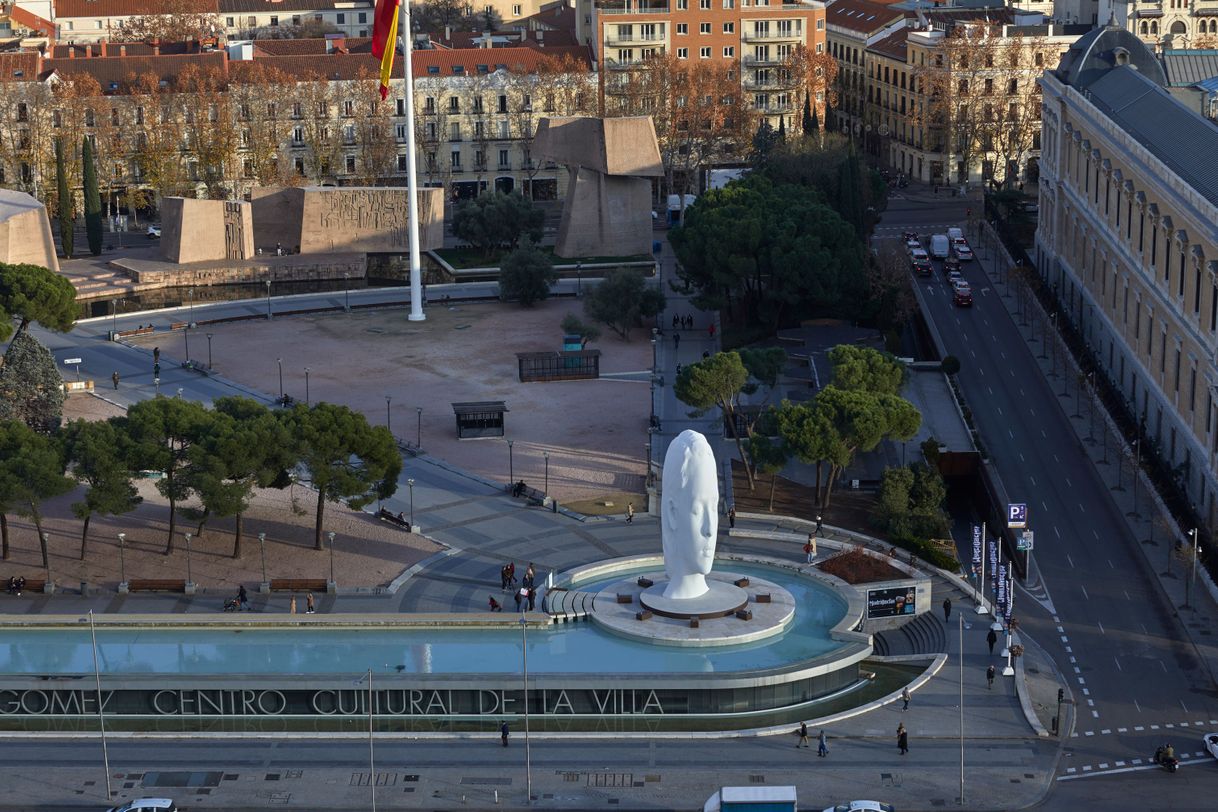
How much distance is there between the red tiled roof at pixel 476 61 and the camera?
171 m

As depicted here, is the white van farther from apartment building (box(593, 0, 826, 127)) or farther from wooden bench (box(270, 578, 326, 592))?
wooden bench (box(270, 578, 326, 592))

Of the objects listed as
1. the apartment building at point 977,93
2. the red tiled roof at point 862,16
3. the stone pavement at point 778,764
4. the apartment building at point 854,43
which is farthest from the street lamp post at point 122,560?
the red tiled roof at point 862,16

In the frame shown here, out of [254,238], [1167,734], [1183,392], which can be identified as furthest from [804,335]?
[1167,734]

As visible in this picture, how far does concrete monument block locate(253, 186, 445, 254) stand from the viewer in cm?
14912

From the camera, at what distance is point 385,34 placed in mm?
124438

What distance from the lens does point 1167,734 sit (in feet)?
238

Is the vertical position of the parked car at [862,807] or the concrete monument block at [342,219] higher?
the concrete monument block at [342,219]

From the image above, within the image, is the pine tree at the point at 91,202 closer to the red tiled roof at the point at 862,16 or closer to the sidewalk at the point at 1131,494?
the sidewalk at the point at 1131,494

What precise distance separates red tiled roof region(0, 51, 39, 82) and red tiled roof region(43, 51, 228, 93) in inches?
47.5

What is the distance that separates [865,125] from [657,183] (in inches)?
1040

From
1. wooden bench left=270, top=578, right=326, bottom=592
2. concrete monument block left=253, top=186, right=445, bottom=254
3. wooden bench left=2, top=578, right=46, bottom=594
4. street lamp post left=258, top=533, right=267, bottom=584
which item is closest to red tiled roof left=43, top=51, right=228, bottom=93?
concrete monument block left=253, top=186, right=445, bottom=254

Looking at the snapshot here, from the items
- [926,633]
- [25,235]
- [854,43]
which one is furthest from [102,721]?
[854,43]

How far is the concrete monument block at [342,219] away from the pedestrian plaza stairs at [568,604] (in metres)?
70.4

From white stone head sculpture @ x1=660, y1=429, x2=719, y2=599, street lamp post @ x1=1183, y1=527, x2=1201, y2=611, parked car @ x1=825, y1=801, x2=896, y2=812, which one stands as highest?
white stone head sculpture @ x1=660, y1=429, x2=719, y2=599
